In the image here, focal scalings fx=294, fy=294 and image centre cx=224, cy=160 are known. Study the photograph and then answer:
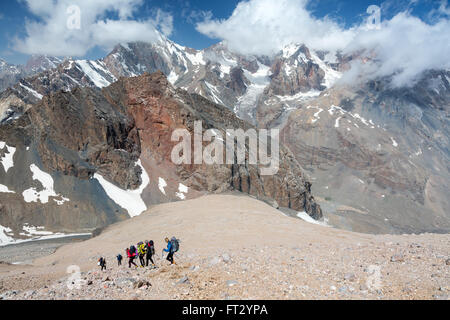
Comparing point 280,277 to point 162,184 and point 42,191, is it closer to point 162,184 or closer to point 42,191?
point 42,191

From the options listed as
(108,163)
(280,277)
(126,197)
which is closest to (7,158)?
(108,163)

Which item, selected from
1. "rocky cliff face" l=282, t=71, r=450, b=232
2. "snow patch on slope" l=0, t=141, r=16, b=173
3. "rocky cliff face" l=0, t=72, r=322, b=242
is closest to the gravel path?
"rocky cliff face" l=0, t=72, r=322, b=242

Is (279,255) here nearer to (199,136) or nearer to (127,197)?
(127,197)

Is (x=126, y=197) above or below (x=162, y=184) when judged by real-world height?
below

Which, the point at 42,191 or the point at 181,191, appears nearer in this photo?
the point at 42,191

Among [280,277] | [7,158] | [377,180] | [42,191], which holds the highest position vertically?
[377,180]

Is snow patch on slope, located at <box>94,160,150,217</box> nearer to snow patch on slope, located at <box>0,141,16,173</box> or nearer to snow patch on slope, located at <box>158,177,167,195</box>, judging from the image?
snow patch on slope, located at <box>158,177,167,195</box>

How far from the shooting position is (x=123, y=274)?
408 inches

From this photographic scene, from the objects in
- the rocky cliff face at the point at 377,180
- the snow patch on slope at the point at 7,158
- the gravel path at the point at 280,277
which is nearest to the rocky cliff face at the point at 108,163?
the snow patch on slope at the point at 7,158

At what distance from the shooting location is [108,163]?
5591 cm

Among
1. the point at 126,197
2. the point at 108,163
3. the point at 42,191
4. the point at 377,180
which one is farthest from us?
the point at 377,180

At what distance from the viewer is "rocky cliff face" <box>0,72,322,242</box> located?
4338cm

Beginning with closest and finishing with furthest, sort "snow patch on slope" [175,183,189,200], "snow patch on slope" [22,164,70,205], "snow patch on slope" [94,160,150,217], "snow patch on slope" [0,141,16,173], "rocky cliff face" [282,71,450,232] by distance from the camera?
"snow patch on slope" [22,164,70,205]
"snow patch on slope" [0,141,16,173]
"snow patch on slope" [94,160,150,217]
"snow patch on slope" [175,183,189,200]
"rocky cliff face" [282,71,450,232]
